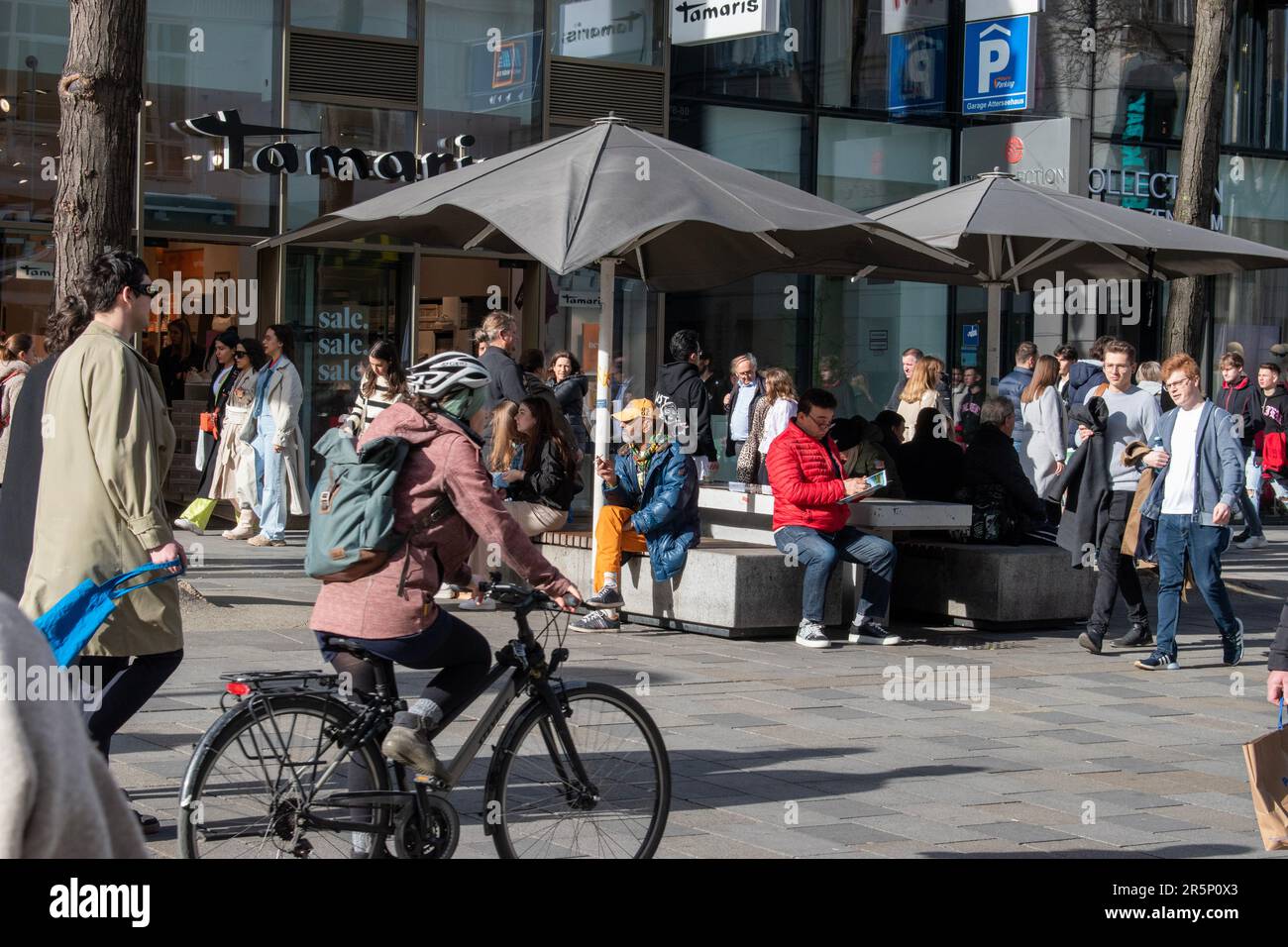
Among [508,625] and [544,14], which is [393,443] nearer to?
[508,625]

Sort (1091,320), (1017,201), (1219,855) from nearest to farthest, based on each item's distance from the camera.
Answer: (1219,855) < (1017,201) < (1091,320)

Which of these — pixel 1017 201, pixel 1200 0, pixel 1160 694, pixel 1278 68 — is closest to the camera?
pixel 1160 694

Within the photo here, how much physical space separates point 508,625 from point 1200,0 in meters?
8.72

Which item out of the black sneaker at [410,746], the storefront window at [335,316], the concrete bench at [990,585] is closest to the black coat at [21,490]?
the black sneaker at [410,746]

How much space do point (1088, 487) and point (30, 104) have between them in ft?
32.9

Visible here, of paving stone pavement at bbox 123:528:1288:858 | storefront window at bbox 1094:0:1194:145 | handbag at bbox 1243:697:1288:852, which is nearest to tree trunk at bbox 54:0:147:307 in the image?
paving stone pavement at bbox 123:528:1288:858

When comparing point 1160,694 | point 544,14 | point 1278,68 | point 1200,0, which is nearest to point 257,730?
point 1160,694

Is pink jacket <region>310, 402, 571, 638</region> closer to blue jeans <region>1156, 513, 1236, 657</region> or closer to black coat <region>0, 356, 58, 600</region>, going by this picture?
black coat <region>0, 356, 58, 600</region>

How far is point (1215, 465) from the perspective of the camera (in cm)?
970

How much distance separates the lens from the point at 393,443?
4.91 metres

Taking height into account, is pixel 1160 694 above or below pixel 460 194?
below

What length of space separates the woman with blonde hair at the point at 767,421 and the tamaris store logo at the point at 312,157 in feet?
14.0

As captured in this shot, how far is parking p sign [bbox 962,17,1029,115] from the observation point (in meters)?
18.7

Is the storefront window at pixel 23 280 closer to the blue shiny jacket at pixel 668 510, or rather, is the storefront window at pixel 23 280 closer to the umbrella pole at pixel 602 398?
the umbrella pole at pixel 602 398
